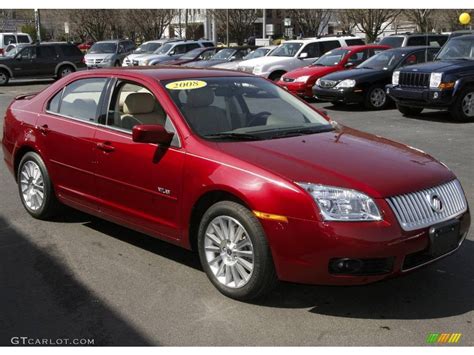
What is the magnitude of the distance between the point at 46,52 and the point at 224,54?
852 centimetres

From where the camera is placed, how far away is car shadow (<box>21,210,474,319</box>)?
12.3 feet

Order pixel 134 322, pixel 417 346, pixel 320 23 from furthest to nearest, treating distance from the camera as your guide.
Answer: pixel 320 23 < pixel 134 322 < pixel 417 346

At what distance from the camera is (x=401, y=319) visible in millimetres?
3631

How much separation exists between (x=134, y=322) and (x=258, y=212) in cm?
101

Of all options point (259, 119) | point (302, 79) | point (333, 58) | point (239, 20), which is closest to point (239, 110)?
point (259, 119)

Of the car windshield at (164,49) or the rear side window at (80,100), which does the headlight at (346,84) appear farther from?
the car windshield at (164,49)

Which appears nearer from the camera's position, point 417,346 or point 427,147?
point 417,346

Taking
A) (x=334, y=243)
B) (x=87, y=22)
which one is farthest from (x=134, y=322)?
(x=87, y=22)

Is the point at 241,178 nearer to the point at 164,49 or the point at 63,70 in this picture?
the point at 63,70

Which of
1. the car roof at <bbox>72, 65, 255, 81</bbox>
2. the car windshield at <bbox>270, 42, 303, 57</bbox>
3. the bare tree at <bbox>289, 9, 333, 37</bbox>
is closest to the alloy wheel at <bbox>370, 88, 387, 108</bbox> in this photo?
the car windshield at <bbox>270, 42, 303, 57</bbox>

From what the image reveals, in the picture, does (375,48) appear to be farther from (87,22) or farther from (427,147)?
(87,22)

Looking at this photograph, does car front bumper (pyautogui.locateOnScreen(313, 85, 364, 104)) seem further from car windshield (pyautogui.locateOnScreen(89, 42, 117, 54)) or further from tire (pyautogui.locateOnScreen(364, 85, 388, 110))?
car windshield (pyautogui.locateOnScreen(89, 42, 117, 54))

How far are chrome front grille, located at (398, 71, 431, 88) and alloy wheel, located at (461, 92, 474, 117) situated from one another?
0.82m

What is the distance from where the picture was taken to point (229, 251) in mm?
3939
